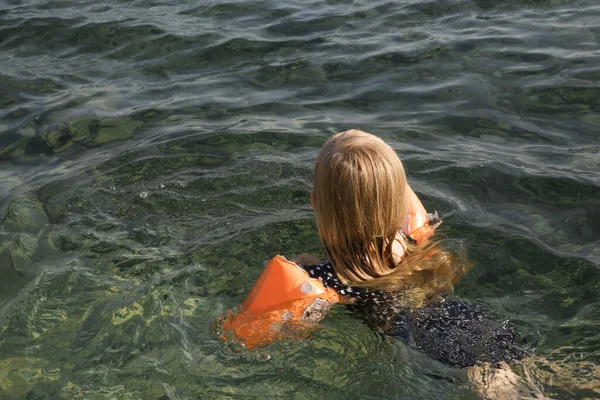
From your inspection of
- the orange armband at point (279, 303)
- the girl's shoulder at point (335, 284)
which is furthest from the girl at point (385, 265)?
the orange armband at point (279, 303)

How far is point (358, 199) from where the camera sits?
12.3ft

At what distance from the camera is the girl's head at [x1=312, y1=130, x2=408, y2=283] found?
3713 millimetres

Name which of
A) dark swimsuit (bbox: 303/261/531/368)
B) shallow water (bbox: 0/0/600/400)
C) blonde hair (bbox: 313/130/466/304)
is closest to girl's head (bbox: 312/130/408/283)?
blonde hair (bbox: 313/130/466/304)

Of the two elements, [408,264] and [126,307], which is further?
[126,307]

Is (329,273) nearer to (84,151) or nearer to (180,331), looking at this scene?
(180,331)

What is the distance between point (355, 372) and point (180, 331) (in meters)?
1.02

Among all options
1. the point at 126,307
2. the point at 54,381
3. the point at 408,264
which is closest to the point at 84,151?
the point at 126,307

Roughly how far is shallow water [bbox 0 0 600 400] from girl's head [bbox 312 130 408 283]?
0.42 m

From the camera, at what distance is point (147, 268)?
16.1 ft

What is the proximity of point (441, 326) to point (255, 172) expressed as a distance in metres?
2.48

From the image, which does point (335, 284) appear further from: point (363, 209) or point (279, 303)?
point (363, 209)

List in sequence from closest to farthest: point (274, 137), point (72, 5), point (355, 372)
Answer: point (355, 372) < point (274, 137) < point (72, 5)

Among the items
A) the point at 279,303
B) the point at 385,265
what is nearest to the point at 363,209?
the point at 385,265

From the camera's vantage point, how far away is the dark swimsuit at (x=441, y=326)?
3.85 m
